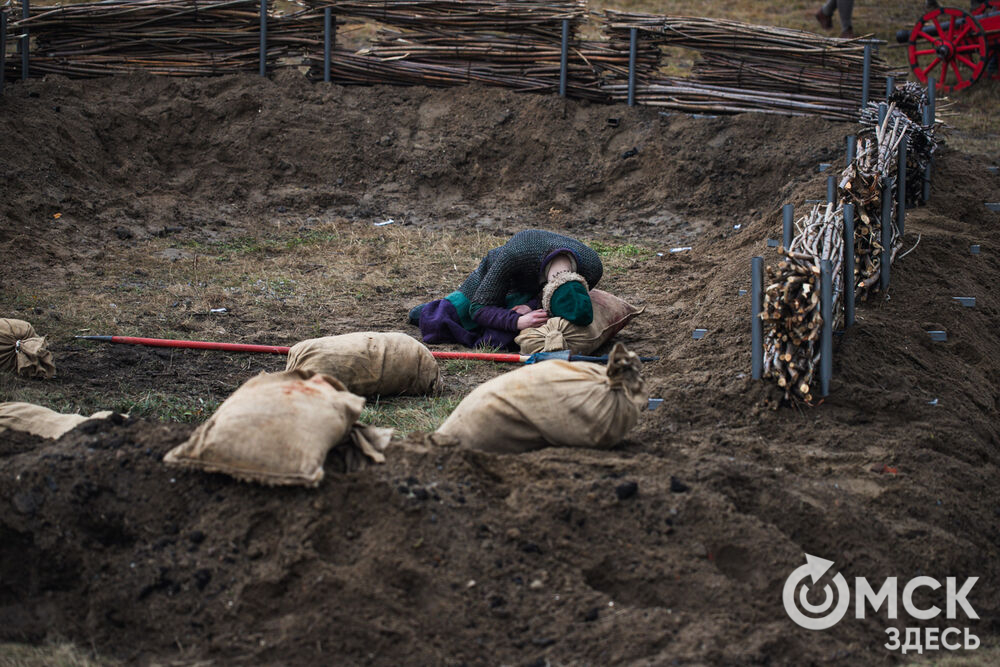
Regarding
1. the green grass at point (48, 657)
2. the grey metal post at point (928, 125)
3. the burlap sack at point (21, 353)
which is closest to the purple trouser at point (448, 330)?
the burlap sack at point (21, 353)

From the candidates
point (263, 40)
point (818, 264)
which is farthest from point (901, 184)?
point (263, 40)

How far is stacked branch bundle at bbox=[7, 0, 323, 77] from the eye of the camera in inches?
420

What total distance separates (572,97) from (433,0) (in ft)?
5.97

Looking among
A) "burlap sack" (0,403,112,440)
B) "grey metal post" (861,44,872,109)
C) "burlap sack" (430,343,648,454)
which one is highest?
"grey metal post" (861,44,872,109)

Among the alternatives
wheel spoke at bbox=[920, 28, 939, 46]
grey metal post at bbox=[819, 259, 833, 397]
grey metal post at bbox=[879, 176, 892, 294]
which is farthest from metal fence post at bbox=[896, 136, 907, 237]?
wheel spoke at bbox=[920, 28, 939, 46]

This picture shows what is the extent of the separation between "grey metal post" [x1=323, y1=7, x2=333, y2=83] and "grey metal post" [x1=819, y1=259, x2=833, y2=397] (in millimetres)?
7898

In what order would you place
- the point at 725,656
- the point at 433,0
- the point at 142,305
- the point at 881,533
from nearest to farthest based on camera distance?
the point at 725,656 < the point at 881,533 < the point at 142,305 < the point at 433,0

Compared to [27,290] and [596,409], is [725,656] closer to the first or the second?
[596,409]

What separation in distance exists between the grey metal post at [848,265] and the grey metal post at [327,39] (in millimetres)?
7412

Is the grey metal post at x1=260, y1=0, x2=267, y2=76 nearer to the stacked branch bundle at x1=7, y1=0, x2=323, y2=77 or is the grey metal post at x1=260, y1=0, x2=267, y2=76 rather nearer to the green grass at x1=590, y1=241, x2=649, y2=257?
the stacked branch bundle at x1=7, y1=0, x2=323, y2=77

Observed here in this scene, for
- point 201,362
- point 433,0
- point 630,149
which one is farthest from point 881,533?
point 433,0

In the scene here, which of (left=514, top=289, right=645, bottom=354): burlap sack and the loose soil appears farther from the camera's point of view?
(left=514, top=289, right=645, bottom=354): burlap sack

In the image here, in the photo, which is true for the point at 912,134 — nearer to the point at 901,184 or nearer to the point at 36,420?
the point at 901,184

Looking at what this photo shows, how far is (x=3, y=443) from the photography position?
11.1 ft
